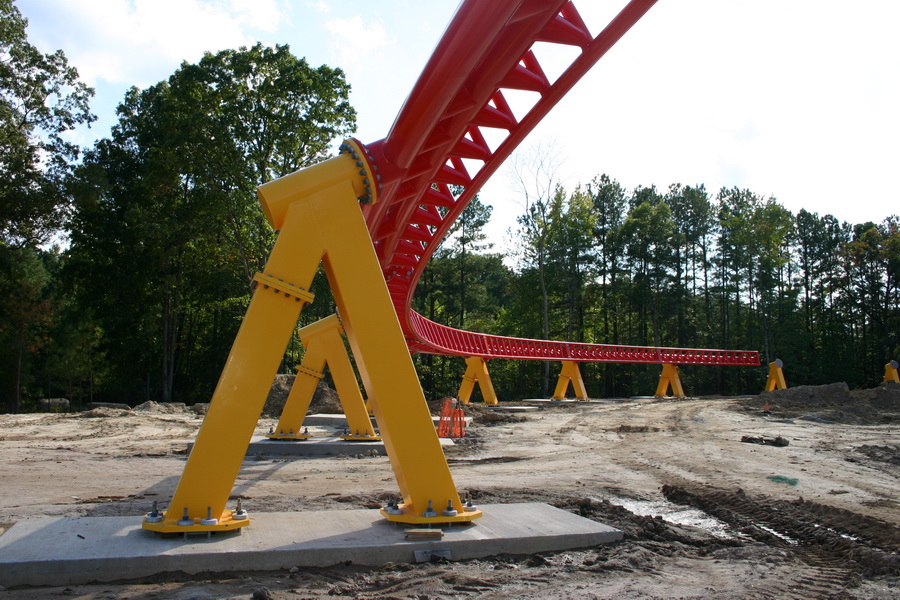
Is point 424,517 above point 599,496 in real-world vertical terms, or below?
above

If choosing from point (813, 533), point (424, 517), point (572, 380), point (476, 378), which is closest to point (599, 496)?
point (813, 533)

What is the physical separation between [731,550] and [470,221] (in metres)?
49.9

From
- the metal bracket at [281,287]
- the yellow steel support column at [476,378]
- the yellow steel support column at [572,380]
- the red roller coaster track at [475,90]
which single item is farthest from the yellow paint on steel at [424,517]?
the yellow steel support column at [572,380]

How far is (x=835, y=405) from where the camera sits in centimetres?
2903

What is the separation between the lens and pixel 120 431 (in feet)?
64.0

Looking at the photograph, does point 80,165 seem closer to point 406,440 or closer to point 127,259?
point 127,259

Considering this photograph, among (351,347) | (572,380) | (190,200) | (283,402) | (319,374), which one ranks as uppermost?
(190,200)

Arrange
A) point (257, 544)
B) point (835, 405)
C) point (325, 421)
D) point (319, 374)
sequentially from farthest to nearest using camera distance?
point (835, 405) < point (325, 421) < point (319, 374) < point (257, 544)

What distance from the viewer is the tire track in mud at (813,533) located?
536cm

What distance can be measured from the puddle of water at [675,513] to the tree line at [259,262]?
26.5m

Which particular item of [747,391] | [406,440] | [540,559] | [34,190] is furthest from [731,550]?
[747,391]

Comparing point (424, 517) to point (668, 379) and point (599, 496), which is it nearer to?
point (599, 496)

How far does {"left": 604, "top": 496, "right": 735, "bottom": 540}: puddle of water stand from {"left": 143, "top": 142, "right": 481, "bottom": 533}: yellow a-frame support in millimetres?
2885

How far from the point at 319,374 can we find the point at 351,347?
26.8ft
